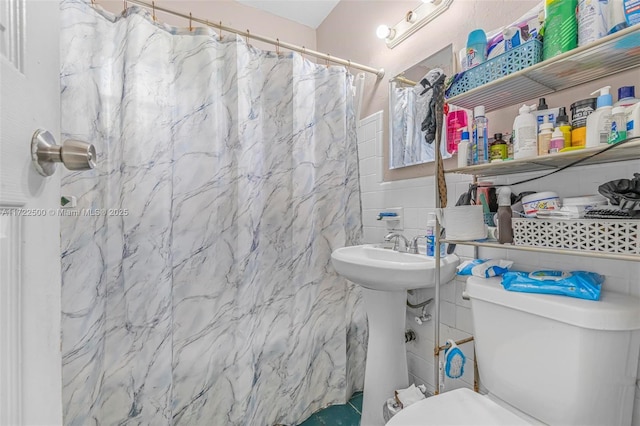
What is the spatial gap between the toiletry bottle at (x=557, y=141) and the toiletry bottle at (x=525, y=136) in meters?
0.04

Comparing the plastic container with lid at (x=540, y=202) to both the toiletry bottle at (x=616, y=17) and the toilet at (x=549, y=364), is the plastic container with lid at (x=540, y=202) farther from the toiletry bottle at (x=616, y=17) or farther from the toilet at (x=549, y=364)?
the toiletry bottle at (x=616, y=17)

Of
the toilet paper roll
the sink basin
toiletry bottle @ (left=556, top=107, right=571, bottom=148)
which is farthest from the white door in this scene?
toiletry bottle @ (left=556, top=107, right=571, bottom=148)

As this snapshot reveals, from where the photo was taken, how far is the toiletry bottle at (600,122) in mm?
749

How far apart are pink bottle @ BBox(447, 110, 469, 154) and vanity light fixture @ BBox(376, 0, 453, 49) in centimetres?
49

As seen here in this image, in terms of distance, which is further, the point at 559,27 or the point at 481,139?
the point at 481,139

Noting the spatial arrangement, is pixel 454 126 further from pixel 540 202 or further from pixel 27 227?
pixel 27 227

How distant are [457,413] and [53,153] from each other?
1.09 metres

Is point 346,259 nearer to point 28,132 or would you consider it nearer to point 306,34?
point 28,132

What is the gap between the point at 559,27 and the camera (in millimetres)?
817

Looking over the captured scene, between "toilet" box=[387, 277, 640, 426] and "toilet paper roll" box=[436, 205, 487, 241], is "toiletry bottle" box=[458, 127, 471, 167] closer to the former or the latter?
"toilet paper roll" box=[436, 205, 487, 241]

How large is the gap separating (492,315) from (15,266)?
43.8 inches

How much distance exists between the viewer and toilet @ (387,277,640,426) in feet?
2.48

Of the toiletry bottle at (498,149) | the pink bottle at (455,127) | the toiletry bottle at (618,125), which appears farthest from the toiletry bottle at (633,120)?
the pink bottle at (455,127)

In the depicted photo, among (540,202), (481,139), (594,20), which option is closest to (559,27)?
(594,20)
